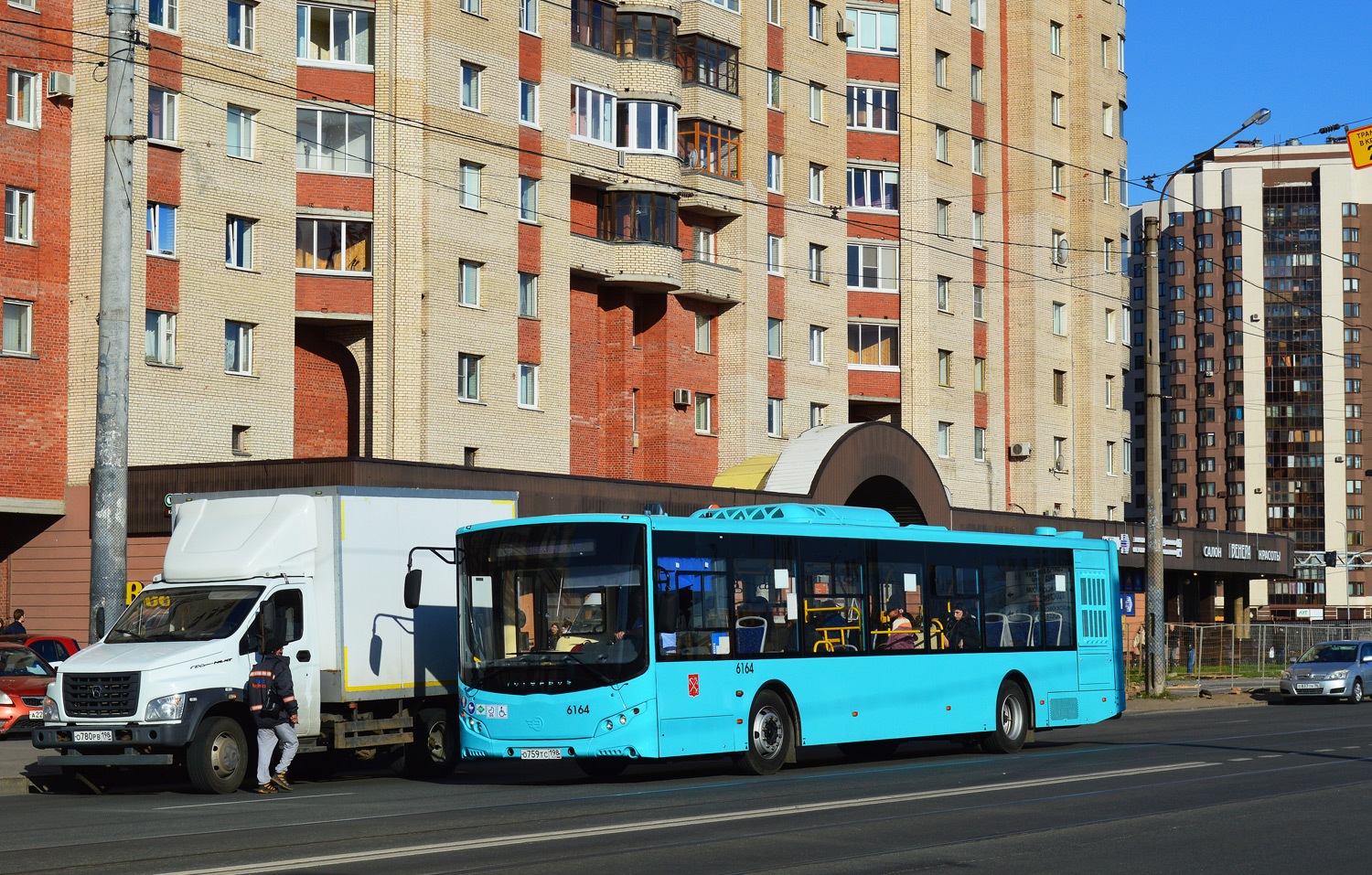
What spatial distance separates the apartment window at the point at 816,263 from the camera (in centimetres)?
5091

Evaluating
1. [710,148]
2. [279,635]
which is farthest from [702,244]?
[279,635]

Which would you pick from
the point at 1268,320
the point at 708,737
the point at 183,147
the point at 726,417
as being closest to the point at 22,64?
the point at 183,147

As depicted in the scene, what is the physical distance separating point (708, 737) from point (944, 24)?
4231 cm

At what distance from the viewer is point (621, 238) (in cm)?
4431

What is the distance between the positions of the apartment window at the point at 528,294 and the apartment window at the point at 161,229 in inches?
364

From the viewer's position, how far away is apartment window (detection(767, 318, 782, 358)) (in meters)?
49.1

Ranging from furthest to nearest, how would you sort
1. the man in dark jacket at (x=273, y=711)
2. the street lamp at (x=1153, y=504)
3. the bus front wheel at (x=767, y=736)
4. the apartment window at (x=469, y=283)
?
the apartment window at (x=469, y=283) → the street lamp at (x=1153, y=504) → the bus front wheel at (x=767, y=736) → the man in dark jacket at (x=273, y=711)

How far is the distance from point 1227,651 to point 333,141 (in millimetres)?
29412

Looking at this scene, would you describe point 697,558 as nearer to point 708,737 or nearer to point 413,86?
point 708,737

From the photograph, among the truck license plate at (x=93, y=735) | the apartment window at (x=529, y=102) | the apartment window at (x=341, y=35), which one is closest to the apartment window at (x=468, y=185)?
the apartment window at (x=529, y=102)

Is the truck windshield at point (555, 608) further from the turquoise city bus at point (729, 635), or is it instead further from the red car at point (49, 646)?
the red car at point (49, 646)

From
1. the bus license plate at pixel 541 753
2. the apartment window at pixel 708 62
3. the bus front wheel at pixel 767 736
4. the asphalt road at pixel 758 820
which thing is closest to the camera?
the asphalt road at pixel 758 820

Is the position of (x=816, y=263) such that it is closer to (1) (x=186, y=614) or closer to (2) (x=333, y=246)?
(2) (x=333, y=246)

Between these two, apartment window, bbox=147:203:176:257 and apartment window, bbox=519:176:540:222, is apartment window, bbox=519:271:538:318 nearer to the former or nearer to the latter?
apartment window, bbox=519:176:540:222
